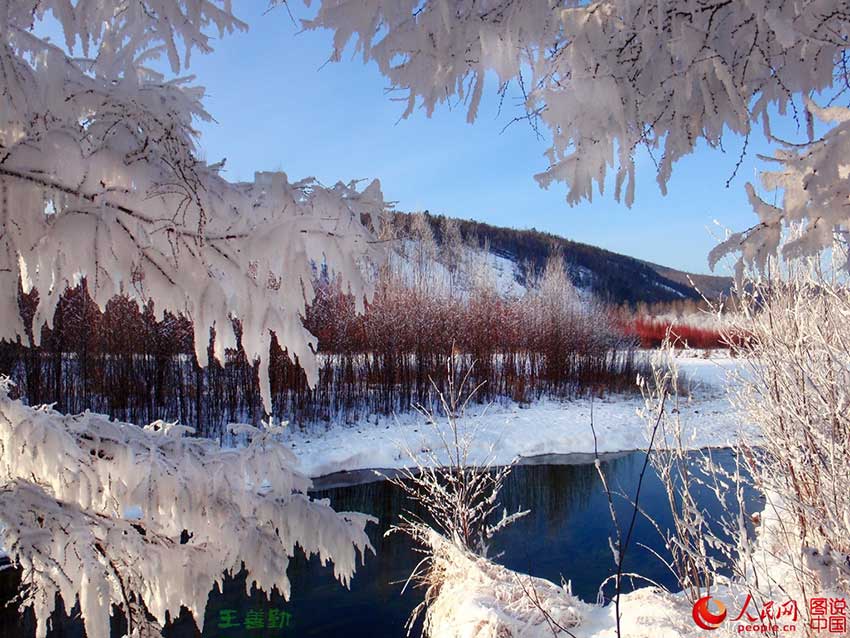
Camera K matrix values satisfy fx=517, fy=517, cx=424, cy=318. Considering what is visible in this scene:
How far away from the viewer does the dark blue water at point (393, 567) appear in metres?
5.39

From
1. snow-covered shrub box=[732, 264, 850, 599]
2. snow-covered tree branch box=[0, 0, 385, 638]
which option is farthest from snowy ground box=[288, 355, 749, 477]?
snow-covered tree branch box=[0, 0, 385, 638]

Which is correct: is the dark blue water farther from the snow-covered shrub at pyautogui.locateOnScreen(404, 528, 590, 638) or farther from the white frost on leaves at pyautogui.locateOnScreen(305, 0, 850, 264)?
the white frost on leaves at pyautogui.locateOnScreen(305, 0, 850, 264)

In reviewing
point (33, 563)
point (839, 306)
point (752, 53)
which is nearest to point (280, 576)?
point (33, 563)

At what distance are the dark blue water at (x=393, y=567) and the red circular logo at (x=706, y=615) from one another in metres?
1.22

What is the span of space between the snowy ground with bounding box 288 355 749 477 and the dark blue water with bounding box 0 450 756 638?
4.58ft

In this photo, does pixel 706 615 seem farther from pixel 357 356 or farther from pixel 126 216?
pixel 357 356

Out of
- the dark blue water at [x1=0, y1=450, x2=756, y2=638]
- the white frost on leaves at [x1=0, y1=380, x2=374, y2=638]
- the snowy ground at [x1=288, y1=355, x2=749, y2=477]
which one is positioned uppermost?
the white frost on leaves at [x1=0, y1=380, x2=374, y2=638]

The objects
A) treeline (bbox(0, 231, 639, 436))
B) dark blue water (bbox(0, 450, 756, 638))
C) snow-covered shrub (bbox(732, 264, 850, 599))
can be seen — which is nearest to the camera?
snow-covered shrub (bbox(732, 264, 850, 599))

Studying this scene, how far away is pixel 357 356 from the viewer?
14.4 m

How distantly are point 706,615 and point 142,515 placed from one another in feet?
12.0

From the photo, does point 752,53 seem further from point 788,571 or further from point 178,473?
point 788,571

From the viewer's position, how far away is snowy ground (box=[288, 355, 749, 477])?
436 inches

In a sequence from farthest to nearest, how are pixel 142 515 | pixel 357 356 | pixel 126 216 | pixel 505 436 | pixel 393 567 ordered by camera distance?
pixel 357 356
pixel 505 436
pixel 393 567
pixel 142 515
pixel 126 216

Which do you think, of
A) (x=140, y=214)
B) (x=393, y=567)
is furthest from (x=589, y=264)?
(x=140, y=214)
